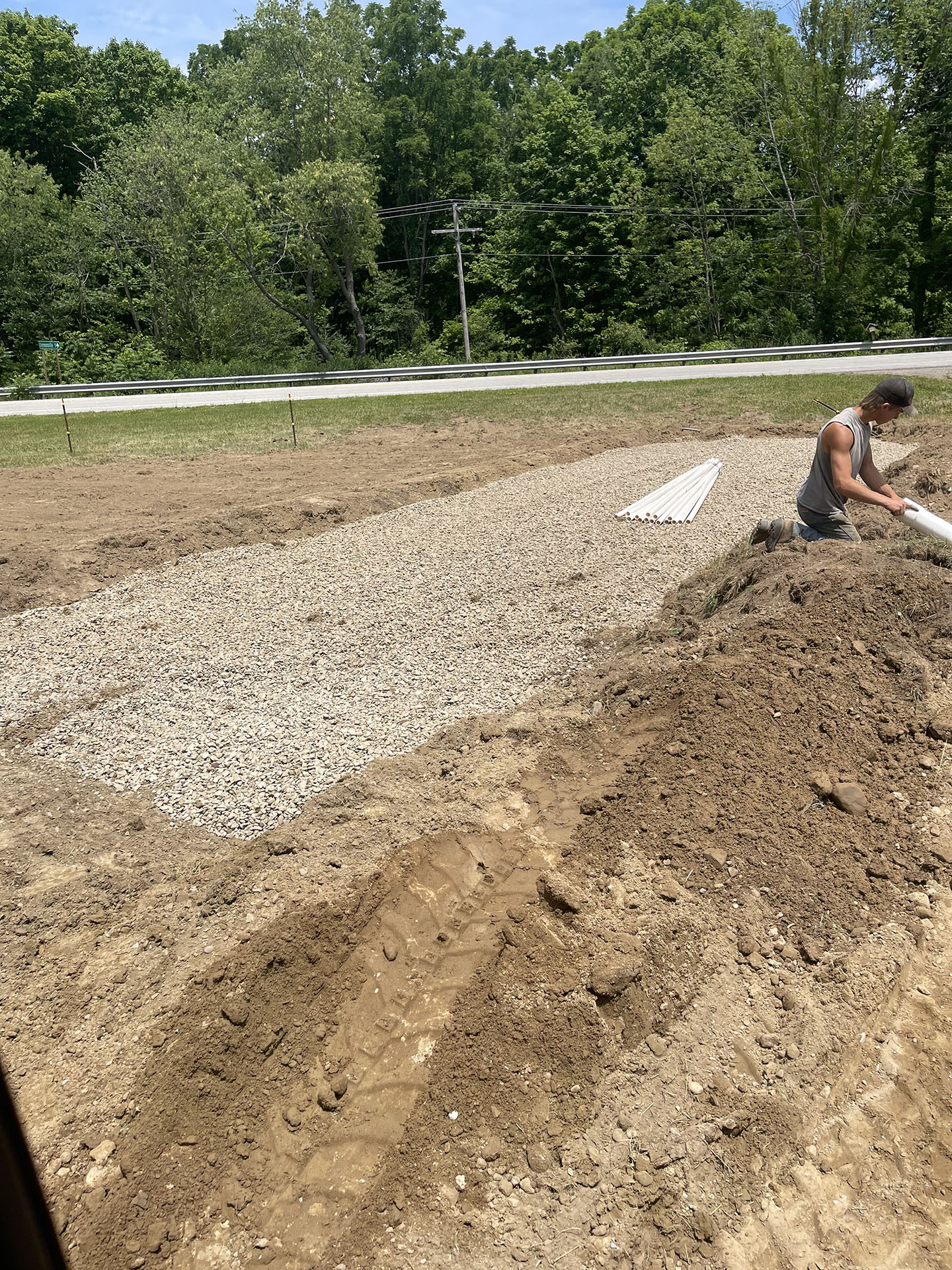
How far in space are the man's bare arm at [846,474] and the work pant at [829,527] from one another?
0.51 metres

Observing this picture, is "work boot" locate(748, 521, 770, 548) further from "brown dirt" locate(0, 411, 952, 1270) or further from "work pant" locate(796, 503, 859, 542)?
"brown dirt" locate(0, 411, 952, 1270)

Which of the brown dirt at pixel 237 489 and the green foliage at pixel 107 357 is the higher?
the green foliage at pixel 107 357

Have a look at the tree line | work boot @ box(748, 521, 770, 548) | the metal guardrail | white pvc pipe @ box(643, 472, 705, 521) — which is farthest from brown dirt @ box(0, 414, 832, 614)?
the tree line

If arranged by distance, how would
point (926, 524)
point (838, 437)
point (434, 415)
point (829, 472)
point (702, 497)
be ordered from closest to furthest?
point (838, 437), point (926, 524), point (829, 472), point (702, 497), point (434, 415)

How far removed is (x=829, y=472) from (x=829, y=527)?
0.54 m

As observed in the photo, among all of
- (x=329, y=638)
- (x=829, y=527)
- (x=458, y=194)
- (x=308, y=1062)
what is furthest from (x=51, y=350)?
(x=308, y=1062)

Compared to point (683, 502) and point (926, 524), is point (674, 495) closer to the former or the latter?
point (683, 502)

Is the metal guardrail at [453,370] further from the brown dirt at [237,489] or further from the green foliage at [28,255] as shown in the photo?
the brown dirt at [237,489]

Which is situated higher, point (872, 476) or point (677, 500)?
point (872, 476)

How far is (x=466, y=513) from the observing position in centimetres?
1190

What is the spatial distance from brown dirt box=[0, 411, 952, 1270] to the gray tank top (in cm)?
121

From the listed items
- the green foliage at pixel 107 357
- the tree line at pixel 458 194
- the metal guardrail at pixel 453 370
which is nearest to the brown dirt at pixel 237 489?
the metal guardrail at pixel 453 370

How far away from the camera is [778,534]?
24.8 feet

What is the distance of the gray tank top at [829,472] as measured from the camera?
21.5 ft
